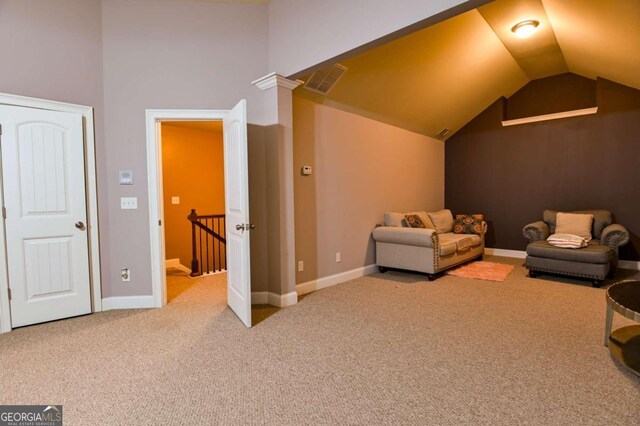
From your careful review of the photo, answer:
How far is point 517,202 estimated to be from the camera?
5.88 m

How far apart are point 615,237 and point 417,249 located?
251 cm

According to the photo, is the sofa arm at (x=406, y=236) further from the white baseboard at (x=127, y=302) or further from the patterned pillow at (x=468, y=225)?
the white baseboard at (x=127, y=302)

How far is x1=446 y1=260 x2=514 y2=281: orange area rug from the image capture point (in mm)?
4520

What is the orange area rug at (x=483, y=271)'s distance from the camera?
4.52 meters

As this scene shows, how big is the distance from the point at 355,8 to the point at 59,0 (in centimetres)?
272

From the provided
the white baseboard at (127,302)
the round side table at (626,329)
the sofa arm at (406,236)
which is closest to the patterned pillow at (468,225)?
the sofa arm at (406,236)

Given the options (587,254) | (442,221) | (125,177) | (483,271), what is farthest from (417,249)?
Result: (125,177)

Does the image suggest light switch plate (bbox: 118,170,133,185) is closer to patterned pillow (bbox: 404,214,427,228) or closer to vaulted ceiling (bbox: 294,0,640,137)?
vaulted ceiling (bbox: 294,0,640,137)

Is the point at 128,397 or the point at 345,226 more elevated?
the point at 345,226

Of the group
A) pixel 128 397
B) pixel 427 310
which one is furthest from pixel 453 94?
pixel 128 397

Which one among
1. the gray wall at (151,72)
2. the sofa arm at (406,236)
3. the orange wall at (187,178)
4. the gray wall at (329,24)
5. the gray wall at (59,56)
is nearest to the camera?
the gray wall at (329,24)

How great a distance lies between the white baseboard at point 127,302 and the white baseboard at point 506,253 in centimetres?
565

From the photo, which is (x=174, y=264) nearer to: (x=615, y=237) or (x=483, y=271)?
(x=483, y=271)

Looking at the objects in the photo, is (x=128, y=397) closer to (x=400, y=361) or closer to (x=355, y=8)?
(x=400, y=361)
